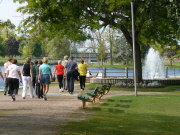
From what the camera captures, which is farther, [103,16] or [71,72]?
[103,16]

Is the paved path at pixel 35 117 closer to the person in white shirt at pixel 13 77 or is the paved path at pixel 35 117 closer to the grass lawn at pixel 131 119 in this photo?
the grass lawn at pixel 131 119

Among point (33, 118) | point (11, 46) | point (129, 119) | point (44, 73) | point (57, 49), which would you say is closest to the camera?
point (33, 118)

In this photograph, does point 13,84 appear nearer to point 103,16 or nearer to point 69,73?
point 69,73

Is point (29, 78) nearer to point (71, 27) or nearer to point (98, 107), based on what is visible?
point (98, 107)

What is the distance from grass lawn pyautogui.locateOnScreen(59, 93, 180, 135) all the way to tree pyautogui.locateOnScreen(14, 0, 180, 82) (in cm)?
978

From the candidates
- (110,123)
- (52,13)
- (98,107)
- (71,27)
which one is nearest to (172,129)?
(110,123)

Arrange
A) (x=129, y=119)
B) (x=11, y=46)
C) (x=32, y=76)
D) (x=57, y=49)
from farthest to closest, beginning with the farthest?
(x=11, y=46), (x=57, y=49), (x=32, y=76), (x=129, y=119)

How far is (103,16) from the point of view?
2777cm

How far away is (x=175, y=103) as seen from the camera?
16094 millimetres

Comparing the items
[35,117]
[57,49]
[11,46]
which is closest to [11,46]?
[11,46]

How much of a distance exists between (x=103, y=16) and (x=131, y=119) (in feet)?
55.0

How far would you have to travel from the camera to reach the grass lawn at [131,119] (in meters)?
9.48

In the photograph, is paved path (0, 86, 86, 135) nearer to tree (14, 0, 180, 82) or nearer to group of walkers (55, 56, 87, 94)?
group of walkers (55, 56, 87, 94)

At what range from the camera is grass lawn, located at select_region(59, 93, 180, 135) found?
9.48m
